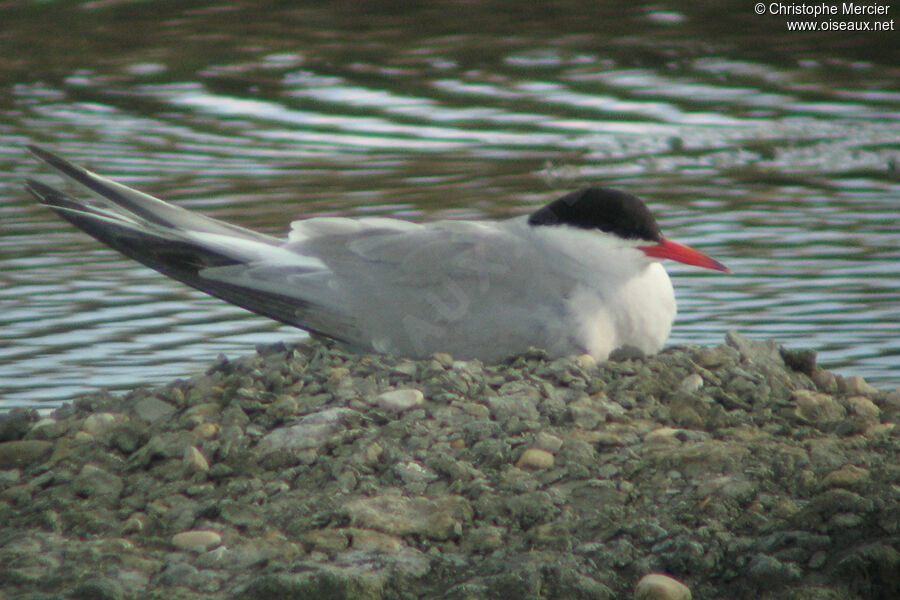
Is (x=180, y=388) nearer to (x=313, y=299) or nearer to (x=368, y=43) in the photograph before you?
(x=313, y=299)

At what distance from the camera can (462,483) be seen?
11.9 feet

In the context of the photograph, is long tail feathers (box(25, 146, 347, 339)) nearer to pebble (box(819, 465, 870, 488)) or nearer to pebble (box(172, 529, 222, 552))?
pebble (box(172, 529, 222, 552))

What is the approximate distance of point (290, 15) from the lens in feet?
36.9

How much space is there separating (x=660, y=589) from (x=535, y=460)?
0.64 m

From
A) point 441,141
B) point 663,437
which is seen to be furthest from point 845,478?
point 441,141

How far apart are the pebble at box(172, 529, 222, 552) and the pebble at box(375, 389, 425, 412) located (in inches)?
29.0

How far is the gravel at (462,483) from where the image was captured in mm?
3262

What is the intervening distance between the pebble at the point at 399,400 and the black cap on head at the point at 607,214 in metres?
0.91

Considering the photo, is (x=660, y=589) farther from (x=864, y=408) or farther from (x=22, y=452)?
(x=22, y=452)

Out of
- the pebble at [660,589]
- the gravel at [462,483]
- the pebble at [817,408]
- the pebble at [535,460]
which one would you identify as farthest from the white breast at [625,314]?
the pebble at [660,589]

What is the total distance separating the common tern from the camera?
444cm

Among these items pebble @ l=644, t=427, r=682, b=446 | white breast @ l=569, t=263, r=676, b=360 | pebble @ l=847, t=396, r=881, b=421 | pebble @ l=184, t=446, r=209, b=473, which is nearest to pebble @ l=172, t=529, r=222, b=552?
pebble @ l=184, t=446, r=209, b=473

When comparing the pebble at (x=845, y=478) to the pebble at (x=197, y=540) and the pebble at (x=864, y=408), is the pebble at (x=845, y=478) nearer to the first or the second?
the pebble at (x=864, y=408)

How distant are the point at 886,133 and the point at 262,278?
5.12 meters
